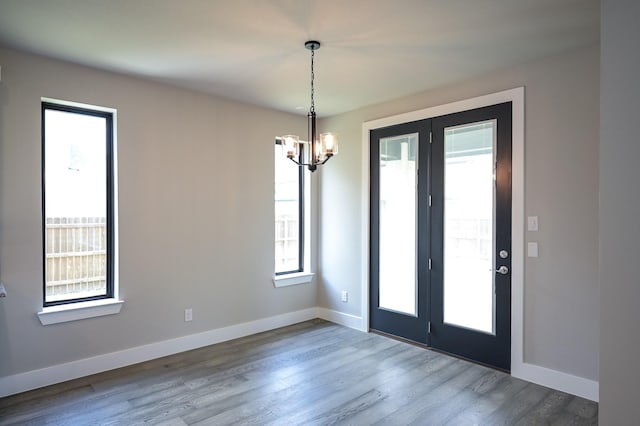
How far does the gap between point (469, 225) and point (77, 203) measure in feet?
11.8

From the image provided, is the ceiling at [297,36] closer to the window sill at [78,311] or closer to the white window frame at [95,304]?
the white window frame at [95,304]

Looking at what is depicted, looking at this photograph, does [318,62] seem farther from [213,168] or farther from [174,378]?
[174,378]

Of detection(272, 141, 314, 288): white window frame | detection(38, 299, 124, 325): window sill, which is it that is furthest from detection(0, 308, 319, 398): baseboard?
detection(272, 141, 314, 288): white window frame

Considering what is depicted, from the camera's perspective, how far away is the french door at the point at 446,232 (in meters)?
3.47

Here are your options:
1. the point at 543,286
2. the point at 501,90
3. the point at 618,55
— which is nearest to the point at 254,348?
the point at 543,286

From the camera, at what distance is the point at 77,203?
11.2 ft

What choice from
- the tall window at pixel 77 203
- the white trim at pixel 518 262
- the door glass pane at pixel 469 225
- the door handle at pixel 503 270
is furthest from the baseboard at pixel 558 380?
the tall window at pixel 77 203

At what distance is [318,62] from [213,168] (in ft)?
5.49

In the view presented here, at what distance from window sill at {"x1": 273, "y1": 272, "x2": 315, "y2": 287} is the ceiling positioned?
2308 mm

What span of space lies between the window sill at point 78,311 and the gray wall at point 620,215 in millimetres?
3571

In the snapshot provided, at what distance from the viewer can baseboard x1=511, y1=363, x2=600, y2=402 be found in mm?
2949

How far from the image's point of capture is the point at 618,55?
5.74 feet

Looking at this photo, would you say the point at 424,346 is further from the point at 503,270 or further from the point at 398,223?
the point at 398,223

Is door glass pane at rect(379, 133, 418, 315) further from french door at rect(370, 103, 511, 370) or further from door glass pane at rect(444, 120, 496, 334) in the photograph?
door glass pane at rect(444, 120, 496, 334)
